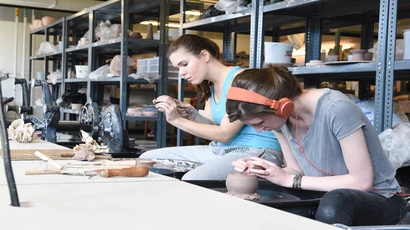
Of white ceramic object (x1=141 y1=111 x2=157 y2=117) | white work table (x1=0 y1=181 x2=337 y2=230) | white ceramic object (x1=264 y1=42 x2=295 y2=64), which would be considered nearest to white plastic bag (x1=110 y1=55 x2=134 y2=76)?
white ceramic object (x1=141 y1=111 x2=157 y2=117)

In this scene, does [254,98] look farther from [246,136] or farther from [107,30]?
[107,30]

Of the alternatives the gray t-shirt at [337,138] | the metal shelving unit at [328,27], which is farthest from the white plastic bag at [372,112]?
the gray t-shirt at [337,138]

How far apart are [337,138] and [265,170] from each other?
29 centimetres

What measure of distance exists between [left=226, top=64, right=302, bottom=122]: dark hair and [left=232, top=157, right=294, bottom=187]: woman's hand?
172 millimetres

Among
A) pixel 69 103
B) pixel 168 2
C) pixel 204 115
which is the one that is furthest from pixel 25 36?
pixel 204 115

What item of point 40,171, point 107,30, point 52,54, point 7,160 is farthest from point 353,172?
point 52,54

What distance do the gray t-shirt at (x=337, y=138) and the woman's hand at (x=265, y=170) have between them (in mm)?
169

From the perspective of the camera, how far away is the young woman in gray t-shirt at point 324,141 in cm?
187

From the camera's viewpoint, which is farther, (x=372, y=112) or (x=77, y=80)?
(x=77, y=80)

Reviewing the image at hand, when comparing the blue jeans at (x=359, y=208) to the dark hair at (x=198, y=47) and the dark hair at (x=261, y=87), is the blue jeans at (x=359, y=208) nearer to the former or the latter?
the dark hair at (x=261, y=87)

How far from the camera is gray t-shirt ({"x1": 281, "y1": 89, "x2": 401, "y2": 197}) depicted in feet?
6.22

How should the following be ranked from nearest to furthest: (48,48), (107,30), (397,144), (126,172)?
(126,172)
(397,144)
(107,30)
(48,48)

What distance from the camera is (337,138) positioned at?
1.91 m

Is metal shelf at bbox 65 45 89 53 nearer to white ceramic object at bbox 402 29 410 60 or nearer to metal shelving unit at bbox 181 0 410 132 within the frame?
metal shelving unit at bbox 181 0 410 132
